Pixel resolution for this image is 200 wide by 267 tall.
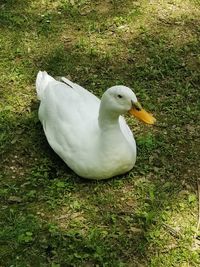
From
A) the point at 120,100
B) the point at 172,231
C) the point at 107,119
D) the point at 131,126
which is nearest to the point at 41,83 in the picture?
the point at 131,126

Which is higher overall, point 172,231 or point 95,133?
point 95,133

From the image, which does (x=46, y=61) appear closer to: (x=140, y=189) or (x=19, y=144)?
(x=19, y=144)

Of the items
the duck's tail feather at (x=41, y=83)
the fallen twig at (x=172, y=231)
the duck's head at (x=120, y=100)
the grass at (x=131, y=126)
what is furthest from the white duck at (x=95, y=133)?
the fallen twig at (x=172, y=231)

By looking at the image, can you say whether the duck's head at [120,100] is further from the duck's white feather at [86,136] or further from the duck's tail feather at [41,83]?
the duck's tail feather at [41,83]

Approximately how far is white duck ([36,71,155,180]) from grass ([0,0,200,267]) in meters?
0.17

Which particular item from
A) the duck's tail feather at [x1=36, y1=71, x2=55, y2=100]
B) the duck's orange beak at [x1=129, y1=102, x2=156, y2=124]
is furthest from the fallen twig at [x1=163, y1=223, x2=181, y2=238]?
the duck's tail feather at [x1=36, y1=71, x2=55, y2=100]

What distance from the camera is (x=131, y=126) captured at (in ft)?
15.1

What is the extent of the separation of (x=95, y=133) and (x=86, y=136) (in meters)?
0.06

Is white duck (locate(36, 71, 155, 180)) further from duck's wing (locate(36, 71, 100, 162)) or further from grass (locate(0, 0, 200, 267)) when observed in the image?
grass (locate(0, 0, 200, 267))

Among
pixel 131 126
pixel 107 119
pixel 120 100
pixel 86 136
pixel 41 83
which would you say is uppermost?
pixel 120 100

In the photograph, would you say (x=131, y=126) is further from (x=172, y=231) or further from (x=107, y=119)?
(x=172, y=231)

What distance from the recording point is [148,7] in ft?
19.6

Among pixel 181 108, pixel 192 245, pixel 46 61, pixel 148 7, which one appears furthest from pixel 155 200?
pixel 148 7

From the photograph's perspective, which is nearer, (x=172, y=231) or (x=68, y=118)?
(x=172, y=231)
